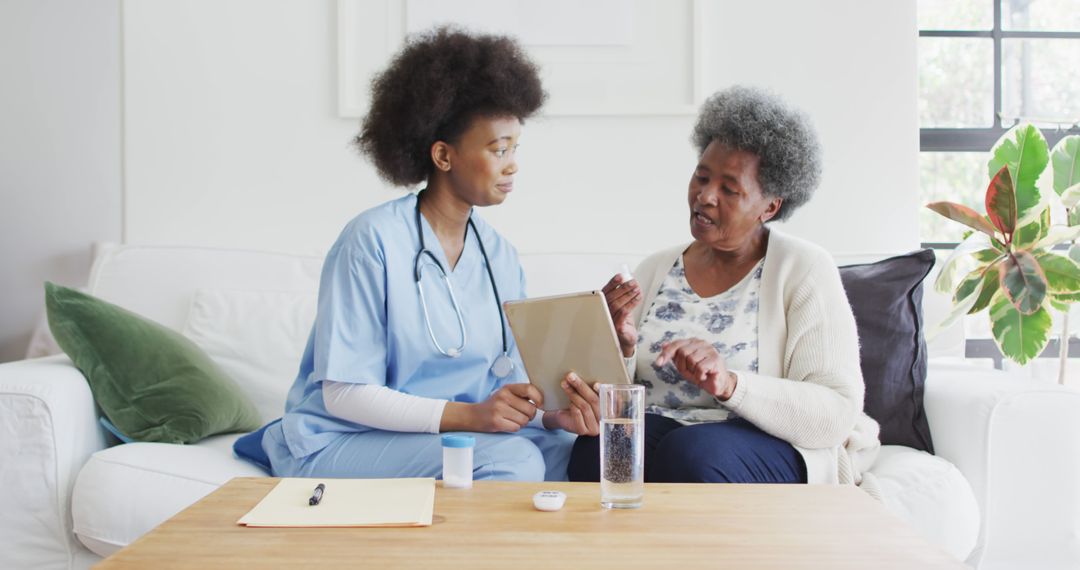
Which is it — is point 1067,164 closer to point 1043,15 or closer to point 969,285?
point 969,285

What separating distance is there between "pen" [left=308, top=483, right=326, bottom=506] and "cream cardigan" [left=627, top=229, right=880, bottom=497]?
71 cm

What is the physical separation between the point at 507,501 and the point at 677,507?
0.22 m

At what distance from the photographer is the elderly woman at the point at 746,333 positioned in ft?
5.49

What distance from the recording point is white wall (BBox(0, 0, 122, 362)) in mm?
2791

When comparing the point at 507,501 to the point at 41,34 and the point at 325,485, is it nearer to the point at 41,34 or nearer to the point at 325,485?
the point at 325,485

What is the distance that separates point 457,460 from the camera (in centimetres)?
135

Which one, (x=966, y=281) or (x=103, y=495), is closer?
(x=103, y=495)

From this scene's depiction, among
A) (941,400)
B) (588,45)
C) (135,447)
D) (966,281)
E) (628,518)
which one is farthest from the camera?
(588,45)

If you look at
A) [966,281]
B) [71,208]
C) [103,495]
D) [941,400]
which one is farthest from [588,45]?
[103,495]

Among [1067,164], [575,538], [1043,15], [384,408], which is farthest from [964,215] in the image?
[575,538]

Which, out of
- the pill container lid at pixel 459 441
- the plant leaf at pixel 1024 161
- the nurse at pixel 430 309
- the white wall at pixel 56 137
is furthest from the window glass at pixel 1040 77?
the white wall at pixel 56 137

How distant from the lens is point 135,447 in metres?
1.83

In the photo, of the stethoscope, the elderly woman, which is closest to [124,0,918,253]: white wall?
the elderly woman

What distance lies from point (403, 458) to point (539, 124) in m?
1.36
